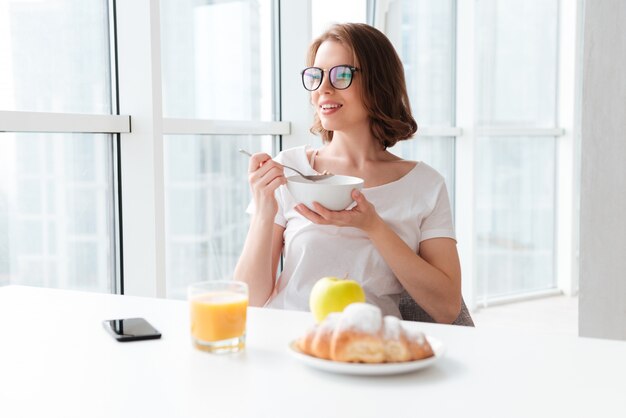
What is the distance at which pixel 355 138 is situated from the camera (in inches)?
76.9

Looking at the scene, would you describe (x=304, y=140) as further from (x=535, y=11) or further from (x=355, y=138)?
(x=535, y=11)

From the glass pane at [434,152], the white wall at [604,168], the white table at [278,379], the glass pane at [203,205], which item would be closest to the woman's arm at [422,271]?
the white table at [278,379]

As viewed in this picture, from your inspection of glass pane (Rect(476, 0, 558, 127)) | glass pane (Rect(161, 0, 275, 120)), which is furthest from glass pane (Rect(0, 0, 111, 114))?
glass pane (Rect(476, 0, 558, 127))

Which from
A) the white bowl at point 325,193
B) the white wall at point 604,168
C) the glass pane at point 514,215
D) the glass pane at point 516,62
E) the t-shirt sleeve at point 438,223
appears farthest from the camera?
the glass pane at point 514,215

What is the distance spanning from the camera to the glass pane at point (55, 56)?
82.6 inches

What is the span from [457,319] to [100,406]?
1118mm

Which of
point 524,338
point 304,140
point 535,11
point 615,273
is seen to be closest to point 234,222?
point 304,140

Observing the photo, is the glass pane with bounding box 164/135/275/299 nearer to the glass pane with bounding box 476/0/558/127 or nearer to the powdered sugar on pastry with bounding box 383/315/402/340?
the powdered sugar on pastry with bounding box 383/315/402/340

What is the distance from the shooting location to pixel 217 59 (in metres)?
2.95

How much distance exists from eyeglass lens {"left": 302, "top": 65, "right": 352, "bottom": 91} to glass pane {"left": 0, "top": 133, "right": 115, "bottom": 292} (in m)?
0.84

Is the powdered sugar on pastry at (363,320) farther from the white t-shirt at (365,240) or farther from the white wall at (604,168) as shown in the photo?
the white wall at (604,168)

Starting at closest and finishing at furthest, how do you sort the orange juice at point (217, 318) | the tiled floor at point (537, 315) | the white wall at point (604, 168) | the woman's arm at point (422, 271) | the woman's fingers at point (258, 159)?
the orange juice at point (217, 318)
the woman's fingers at point (258, 159)
the woman's arm at point (422, 271)
the white wall at point (604, 168)
the tiled floor at point (537, 315)

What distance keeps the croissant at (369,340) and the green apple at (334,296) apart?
14 cm

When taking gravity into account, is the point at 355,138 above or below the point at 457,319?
above
